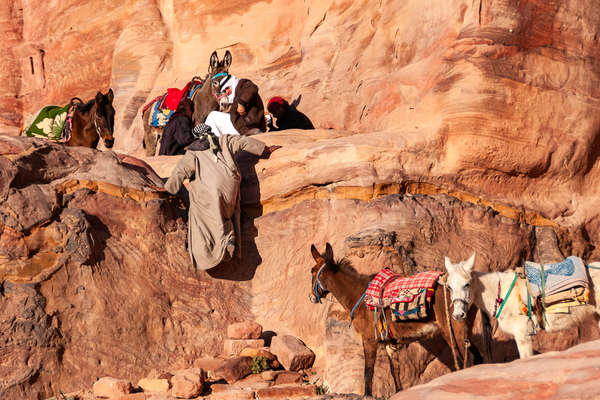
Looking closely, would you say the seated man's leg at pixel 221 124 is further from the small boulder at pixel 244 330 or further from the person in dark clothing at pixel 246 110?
the small boulder at pixel 244 330

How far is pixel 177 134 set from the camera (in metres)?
13.0

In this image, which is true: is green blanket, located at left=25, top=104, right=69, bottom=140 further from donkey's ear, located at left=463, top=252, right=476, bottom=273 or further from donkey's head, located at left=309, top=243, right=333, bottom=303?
donkey's ear, located at left=463, top=252, right=476, bottom=273

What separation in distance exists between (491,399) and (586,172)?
264 inches

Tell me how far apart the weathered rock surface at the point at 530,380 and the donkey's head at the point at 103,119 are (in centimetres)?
870

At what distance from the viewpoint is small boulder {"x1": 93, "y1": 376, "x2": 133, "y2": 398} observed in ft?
26.8

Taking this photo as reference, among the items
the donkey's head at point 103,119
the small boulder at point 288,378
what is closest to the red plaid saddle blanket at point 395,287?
the small boulder at point 288,378

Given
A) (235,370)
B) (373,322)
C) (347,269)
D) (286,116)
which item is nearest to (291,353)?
(235,370)

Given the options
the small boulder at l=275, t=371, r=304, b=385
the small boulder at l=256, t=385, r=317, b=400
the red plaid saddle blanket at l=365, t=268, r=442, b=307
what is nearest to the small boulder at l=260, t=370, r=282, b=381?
the small boulder at l=275, t=371, r=304, b=385

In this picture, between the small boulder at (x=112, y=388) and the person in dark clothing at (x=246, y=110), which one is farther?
the person in dark clothing at (x=246, y=110)

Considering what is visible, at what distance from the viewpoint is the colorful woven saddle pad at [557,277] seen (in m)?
7.27

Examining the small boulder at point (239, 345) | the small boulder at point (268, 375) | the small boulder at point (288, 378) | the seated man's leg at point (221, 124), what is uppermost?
the seated man's leg at point (221, 124)

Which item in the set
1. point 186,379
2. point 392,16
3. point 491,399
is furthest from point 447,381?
point 392,16

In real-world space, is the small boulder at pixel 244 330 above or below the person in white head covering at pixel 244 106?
below

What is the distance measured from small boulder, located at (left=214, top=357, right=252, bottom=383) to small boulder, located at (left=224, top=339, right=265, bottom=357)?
46cm
